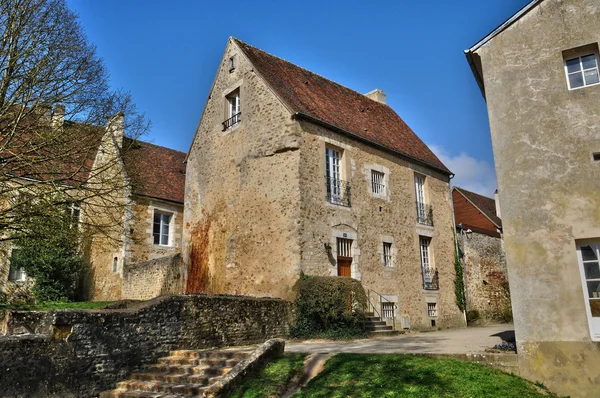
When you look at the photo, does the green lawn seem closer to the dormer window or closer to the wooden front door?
the wooden front door

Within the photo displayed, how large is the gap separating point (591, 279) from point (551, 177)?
158 cm

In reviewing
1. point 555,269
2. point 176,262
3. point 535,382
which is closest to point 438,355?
point 535,382

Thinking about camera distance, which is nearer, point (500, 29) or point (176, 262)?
point (500, 29)

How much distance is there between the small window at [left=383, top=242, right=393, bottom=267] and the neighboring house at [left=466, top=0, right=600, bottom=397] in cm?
896

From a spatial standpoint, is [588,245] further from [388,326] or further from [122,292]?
[122,292]

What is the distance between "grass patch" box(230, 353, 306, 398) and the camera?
23.6 ft

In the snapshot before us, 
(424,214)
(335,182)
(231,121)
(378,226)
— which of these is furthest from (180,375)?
(424,214)

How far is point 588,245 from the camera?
698 centimetres

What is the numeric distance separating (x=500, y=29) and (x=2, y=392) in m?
10.0

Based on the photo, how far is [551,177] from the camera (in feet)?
24.1

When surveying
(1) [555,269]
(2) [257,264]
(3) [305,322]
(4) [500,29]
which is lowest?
(3) [305,322]

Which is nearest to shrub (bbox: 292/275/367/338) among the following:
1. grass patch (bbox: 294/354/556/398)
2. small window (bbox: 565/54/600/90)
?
grass patch (bbox: 294/354/556/398)

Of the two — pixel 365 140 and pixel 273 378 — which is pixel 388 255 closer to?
pixel 365 140

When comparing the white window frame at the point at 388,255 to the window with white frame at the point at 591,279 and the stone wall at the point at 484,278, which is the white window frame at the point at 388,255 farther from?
the window with white frame at the point at 591,279
